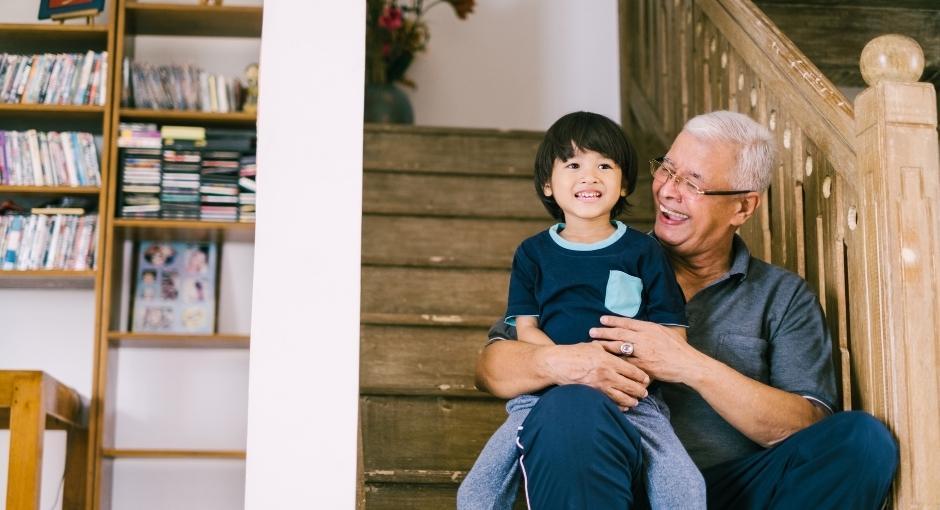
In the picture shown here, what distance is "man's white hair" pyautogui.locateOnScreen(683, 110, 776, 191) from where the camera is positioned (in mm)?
2189

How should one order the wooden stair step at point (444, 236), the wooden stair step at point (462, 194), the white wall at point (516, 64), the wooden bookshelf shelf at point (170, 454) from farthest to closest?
1. the white wall at point (516, 64)
2. the wooden bookshelf shelf at point (170, 454)
3. the wooden stair step at point (462, 194)
4. the wooden stair step at point (444, 236)

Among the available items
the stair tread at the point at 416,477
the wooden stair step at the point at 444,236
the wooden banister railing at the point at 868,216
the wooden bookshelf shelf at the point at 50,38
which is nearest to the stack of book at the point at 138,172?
the wooden bookshelf shelf at the point at 50,38

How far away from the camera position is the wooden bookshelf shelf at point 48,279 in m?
3.69

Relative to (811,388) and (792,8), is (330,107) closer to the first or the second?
(811,388)

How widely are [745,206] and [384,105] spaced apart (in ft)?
6.89

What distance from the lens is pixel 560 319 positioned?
6.07ft

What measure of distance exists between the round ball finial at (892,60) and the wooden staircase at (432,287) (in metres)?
1.09

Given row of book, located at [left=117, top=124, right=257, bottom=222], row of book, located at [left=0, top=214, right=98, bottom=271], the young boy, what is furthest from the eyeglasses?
row of book, located at [left=0, top=214, right=98, bottom=271]

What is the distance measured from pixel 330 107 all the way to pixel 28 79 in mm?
2784

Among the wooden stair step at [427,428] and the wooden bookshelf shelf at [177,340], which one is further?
the wooden bookshelf shelf at [177,340]

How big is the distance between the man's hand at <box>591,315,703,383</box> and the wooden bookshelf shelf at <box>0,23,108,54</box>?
270cm

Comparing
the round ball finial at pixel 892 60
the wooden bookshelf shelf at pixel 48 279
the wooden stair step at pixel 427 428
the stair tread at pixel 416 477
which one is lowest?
the stair tread at pixel 416 477

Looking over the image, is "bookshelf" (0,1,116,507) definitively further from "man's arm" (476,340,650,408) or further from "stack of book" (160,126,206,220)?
"man's arm" (476,340,650,408)

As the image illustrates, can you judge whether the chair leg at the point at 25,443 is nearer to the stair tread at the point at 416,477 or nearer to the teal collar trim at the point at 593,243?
the stair tread at the point at 416,477
